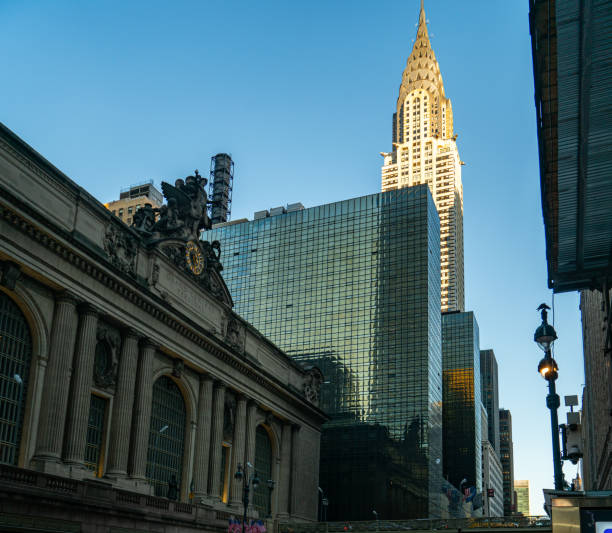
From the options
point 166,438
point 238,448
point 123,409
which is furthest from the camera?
point 238,448

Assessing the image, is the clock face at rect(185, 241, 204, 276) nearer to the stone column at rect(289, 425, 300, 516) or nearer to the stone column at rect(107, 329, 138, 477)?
the stone column at rect(107, 329, 138, 477)

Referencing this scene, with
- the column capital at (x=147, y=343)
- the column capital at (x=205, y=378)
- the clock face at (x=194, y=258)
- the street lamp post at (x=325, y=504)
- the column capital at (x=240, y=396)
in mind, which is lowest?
the street lamp post at (x=325, y=504)

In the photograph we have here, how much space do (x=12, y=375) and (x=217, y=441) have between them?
22063 millimetres

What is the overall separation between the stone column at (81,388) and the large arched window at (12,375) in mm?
2955

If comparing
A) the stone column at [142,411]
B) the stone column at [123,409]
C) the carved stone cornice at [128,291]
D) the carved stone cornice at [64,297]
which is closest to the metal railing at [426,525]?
the carved stone cornice at [128,291]

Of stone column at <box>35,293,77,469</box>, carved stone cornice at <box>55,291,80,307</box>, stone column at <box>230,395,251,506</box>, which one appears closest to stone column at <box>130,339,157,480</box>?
stone column at <box>35,293,77,469</box>

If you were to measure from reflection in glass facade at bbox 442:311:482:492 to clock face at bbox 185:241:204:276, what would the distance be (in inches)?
Answer: 4818

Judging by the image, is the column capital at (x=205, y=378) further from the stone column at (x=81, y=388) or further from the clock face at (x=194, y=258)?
the stone column at (x=81, y=388)

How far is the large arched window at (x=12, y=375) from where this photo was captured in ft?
124

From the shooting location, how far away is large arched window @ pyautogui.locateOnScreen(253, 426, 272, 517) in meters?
65.6

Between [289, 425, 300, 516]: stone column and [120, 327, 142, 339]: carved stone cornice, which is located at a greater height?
[120, 327, 142, 339]: carved stone cornice

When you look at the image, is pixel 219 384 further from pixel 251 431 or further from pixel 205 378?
pixel 251 431

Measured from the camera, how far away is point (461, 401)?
6767 inches

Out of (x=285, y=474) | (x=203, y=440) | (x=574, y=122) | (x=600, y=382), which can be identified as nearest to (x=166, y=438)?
(x=203, y=440)
